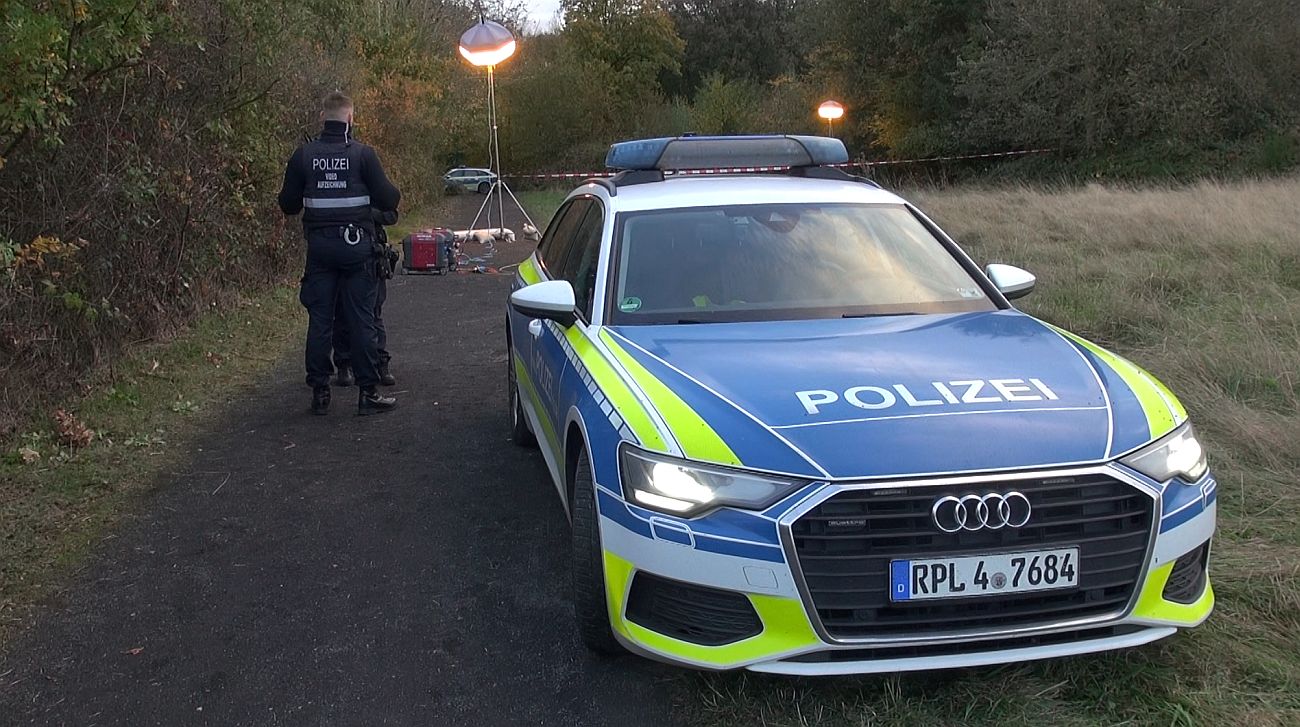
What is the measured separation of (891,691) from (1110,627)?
2.07ft

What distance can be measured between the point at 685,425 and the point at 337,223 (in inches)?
164

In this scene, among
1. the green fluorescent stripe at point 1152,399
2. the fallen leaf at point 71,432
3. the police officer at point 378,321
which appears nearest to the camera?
the green fluorescent stripe at point 1152,399

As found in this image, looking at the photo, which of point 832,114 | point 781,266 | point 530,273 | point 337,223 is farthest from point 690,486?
point 832,114

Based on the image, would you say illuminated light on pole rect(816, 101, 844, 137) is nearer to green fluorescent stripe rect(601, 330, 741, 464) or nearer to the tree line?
the tree line

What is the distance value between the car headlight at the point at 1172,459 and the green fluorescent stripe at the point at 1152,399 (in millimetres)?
32

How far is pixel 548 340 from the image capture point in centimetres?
458

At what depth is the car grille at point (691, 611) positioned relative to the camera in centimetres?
294

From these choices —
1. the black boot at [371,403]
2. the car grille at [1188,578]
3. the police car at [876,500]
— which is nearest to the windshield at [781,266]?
the police car at [876,500]

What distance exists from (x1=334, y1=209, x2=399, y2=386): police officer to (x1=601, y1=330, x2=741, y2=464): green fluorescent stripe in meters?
3.90

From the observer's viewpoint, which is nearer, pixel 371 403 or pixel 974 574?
pixel 974 574

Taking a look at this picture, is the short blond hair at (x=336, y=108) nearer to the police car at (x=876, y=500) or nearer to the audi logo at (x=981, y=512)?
the police car at (x=876, y=500)

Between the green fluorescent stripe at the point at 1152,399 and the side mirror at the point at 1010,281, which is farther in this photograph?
the side mirror at the point at 1010,281

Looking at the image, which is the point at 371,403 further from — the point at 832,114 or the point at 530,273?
the point at 832,114

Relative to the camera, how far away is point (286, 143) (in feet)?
39.9
